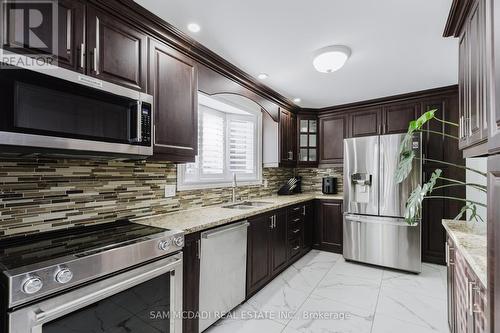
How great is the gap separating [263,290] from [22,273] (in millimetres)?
2146

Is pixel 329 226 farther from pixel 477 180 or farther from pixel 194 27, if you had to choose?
pixel 194 27

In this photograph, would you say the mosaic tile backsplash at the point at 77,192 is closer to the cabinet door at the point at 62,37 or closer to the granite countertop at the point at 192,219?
the granite countertop at the point at 192,219

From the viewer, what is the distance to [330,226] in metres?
3.84

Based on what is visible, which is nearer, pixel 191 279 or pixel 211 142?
pixel 191 279

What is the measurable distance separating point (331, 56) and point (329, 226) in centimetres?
256

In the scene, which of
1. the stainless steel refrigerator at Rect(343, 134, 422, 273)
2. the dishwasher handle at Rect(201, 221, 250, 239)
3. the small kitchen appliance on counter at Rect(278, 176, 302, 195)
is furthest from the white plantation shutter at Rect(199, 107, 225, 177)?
the stainless steel refrigerator at Rect(343, 134, 422, 273)

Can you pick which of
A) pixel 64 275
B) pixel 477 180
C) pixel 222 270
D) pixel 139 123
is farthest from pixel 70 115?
pixel 477 180

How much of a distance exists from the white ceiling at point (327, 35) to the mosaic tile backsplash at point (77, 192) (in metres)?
1.19

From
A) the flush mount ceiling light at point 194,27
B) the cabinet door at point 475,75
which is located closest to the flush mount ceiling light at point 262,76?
the flush mount ceiling light at point 194,27

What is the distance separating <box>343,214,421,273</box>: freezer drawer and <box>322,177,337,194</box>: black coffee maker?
72 centimetres

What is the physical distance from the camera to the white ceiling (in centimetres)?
168

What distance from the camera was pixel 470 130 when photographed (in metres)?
1.41

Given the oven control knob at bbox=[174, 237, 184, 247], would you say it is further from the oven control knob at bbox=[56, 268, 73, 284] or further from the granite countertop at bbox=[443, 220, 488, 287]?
the granite countertop at bbox=[443, 220, 488, 287]

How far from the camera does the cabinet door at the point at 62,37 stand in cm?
115
